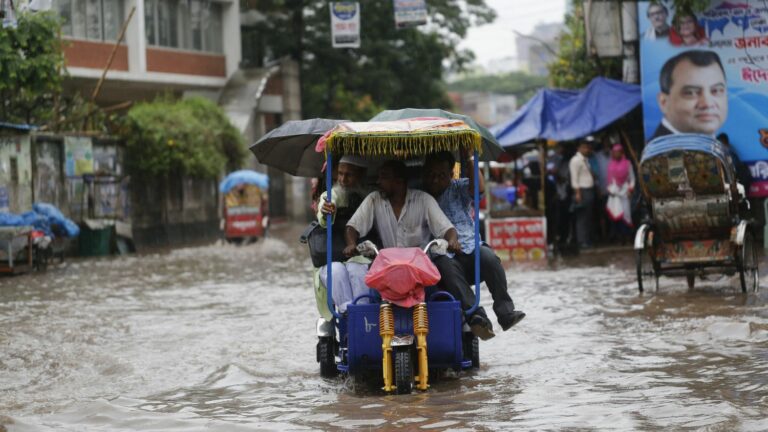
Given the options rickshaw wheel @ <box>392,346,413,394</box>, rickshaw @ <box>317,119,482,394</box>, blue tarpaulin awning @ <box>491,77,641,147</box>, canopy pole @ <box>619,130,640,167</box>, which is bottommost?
rickshaw wheel @ <box>392,346,413,394</box>

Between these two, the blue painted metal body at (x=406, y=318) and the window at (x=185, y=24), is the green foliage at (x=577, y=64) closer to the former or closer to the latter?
the window at (x=185, y=24)

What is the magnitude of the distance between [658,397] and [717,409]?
546mm

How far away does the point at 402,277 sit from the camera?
824 centimetres

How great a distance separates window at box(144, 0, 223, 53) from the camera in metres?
38.1

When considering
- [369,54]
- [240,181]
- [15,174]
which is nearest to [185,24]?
[369,54]

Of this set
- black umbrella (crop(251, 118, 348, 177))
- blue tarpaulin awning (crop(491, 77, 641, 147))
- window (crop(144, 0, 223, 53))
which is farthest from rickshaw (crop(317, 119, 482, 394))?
window (crop(144, 0, 223, 53))

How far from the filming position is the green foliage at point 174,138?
29703 mm

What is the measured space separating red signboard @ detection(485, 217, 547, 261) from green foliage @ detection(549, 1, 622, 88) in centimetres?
445

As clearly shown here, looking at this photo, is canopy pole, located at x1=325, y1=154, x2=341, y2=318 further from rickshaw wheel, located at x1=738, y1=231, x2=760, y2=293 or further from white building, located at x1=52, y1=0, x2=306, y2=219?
white building, located at x1=52, y1=0, x2=306, y2=219

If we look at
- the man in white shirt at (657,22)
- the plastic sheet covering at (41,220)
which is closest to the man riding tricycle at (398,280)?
the man in white shirt at (657,22)

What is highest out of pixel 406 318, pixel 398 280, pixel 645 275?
pixel 398 280

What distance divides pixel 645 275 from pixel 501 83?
72786mm

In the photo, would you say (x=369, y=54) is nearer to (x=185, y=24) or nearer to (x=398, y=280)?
(x=185, y=24)

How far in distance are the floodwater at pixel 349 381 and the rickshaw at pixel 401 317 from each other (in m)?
0.22
